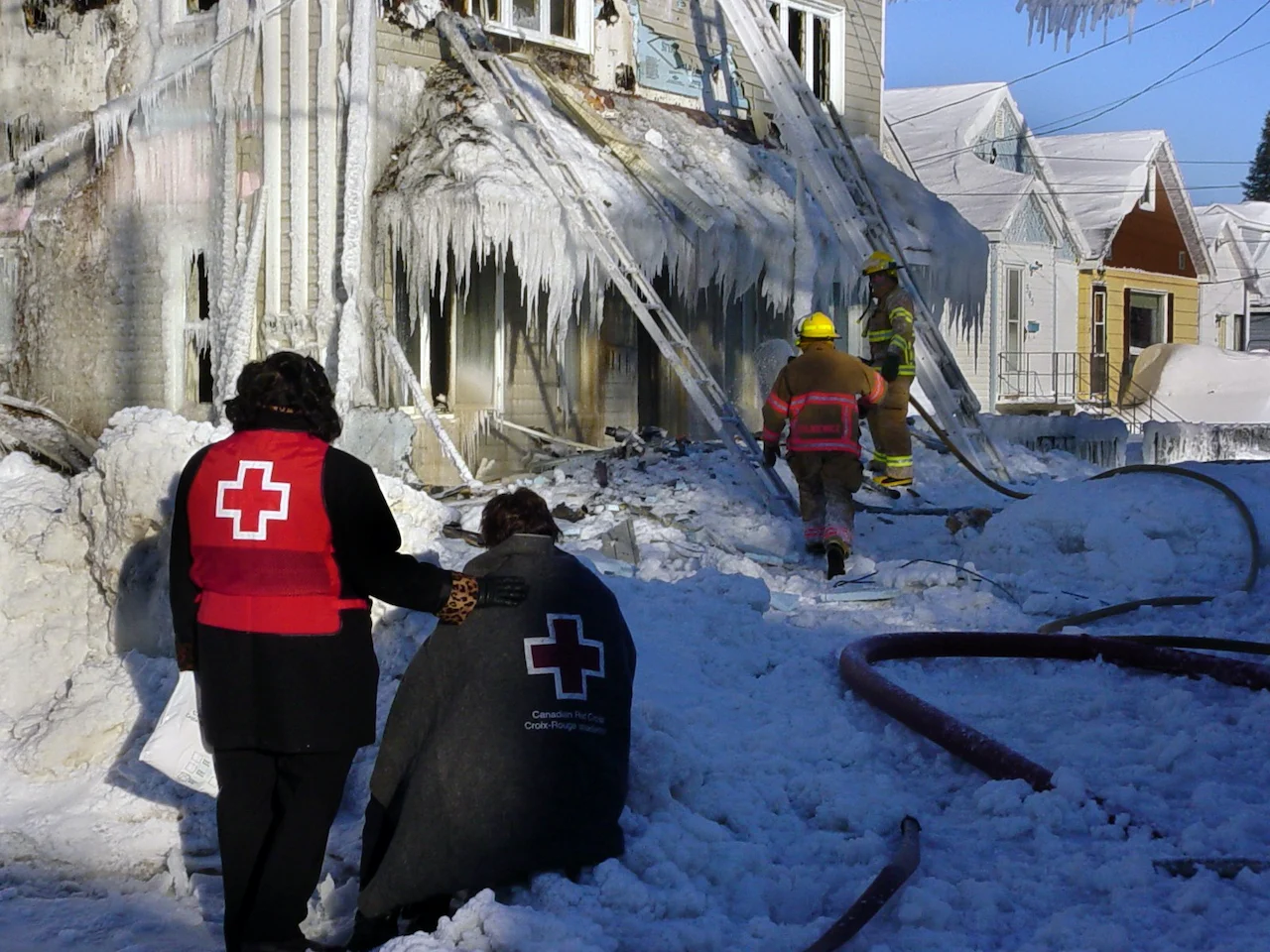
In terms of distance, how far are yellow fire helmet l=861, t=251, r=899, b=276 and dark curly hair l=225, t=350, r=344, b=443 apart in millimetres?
7245

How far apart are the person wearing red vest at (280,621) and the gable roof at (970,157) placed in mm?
22096

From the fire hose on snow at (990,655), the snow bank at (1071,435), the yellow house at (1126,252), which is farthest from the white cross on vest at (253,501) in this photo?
the yellow house at (1126,252)

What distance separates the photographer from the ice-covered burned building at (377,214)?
11.0 metres

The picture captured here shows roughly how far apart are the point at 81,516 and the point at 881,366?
5.75 m

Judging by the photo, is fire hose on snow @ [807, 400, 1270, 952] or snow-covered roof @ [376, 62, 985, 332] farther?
snow-covered roof @ [376, 62, 985, 332]

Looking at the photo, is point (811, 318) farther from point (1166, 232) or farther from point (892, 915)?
point (1166, 232)

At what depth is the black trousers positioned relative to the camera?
329 centimetres

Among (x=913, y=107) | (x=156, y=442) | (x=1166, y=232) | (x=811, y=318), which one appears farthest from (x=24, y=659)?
(x=1166, y=232)

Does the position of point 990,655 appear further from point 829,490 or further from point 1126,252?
point 1126,252

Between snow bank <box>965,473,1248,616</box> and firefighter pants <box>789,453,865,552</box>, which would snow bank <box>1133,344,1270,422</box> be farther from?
firefighter pants <box>789,453,865,552</box>

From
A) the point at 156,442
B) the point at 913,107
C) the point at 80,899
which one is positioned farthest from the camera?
the point at 913,107

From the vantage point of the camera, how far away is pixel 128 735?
17.1 feet

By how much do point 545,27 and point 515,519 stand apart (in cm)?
1014

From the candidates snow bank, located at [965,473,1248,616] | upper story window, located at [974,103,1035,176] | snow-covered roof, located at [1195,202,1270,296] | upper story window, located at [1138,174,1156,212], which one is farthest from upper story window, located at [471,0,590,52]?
snow-covered roof, located at [1195,202,1270,296]
